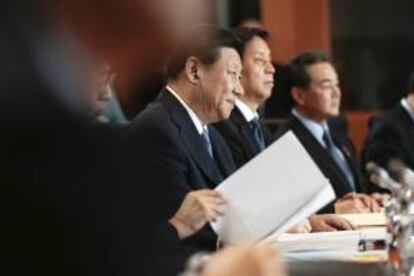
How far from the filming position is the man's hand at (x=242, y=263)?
3.42 ft

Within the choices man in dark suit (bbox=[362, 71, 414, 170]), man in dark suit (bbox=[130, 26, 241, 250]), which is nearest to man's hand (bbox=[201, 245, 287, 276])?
man in dark suit (bbox=[130, 26, 241, 250])

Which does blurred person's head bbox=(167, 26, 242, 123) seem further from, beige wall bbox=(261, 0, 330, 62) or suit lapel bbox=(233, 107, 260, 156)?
beige wall bbox=(261, 0, 330, 62)

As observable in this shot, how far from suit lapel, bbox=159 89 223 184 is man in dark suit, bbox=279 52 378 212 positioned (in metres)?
1.14

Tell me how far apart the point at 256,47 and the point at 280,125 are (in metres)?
0.87

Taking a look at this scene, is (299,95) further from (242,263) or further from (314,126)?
(242,263)

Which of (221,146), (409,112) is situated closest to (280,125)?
(409,112)

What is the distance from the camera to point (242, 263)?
105 cm

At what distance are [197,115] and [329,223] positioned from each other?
0.44 m

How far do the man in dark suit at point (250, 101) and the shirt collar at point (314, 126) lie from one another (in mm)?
538

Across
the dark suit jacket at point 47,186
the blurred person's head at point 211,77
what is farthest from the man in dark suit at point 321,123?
the dark suit jacket at point 47,186

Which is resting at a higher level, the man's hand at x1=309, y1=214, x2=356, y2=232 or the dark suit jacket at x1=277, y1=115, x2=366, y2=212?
the man's hand at x1=309, y1=214, x2=356, y2=232

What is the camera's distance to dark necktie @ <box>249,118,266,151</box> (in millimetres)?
3137

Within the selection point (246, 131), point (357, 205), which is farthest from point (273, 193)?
point (246, 131)

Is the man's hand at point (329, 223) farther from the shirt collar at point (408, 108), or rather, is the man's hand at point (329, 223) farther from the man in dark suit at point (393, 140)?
the shirt collar at point (408, 108)
